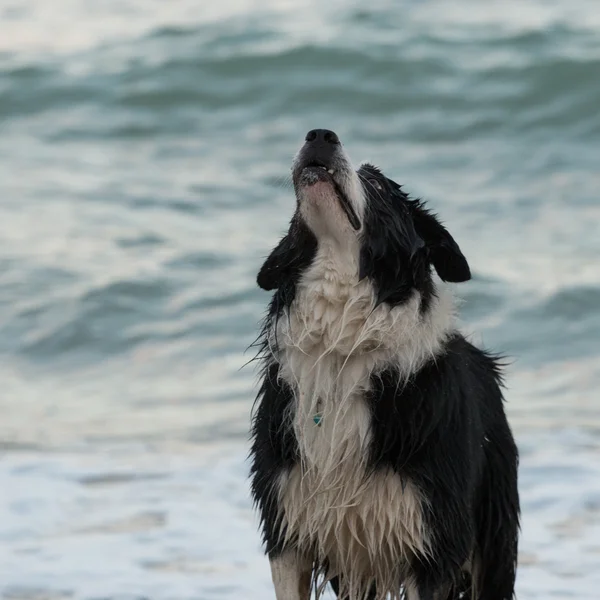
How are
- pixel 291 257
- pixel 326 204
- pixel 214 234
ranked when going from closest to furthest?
pixel 326 204, pixel 291 257, pixel 214 234

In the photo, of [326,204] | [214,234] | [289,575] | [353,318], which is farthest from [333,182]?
[214,234]

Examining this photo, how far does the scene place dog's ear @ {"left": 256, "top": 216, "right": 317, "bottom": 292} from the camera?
439cm

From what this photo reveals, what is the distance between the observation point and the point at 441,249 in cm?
452

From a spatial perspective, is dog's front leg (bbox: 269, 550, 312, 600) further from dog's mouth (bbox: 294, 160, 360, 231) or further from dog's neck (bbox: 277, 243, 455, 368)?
dog's mouth (bbox: 294, 160, 360, 231)

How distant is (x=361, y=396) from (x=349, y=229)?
1.69 feet

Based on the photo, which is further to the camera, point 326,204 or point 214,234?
point 214,234

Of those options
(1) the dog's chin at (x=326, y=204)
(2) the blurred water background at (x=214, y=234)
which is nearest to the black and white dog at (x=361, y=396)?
(1) the dog's chin at (x=326, y=204)

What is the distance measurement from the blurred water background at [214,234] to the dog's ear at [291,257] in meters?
0.43

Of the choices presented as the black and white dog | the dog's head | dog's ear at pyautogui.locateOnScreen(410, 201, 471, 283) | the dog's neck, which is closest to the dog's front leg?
the black and white dog

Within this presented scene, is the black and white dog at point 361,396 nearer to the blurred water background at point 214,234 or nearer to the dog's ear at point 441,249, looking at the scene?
the dog's ear at point 441,249

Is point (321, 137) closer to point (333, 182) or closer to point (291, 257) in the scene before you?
point (333, 182)

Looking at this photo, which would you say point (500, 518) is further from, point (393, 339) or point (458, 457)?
point (393, 339)

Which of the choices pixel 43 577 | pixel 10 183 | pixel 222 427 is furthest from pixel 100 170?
pixel 43 577

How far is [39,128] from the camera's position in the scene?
14344mm
